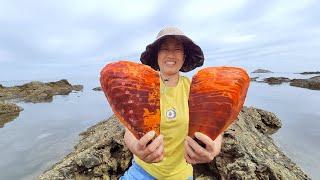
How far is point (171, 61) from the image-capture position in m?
3.51

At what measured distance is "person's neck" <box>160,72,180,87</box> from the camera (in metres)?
3.60

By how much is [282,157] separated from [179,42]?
7166mm

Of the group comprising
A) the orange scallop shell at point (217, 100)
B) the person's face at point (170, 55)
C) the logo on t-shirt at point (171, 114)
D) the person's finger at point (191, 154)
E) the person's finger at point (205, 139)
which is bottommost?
the person's finger at point (191, 154)

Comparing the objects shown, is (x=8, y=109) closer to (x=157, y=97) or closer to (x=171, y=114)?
(x=171, y=114)

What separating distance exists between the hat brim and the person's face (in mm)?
52

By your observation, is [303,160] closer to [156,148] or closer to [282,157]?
[282,157]

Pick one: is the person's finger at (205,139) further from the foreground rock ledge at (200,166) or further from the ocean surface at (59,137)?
the ocean surface at (59,137)

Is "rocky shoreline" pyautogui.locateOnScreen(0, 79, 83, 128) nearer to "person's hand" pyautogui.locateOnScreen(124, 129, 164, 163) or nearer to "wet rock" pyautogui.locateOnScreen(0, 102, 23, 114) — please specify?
"wet rock" pyautogui.locateOnScreen(0, 102, 23, 114)

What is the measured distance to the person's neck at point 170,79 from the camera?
11.8 feet

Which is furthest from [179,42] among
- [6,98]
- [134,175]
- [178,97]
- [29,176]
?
[6,98]

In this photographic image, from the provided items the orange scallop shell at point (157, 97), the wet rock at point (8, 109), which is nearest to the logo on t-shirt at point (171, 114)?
the orange scallop shell at point (157, 97)

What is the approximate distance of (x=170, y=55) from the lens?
11.4 ft

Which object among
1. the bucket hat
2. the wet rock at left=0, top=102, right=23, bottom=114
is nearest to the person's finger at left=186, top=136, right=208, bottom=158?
the bucket hat

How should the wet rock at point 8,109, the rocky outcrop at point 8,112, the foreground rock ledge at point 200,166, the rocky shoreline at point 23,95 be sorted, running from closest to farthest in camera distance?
the foreground rock ledge at point 200,166
the rocky outcrop at point 8,112
the wet rock at point 8,109
the rocky shoreline at point 23,95
